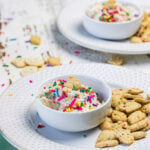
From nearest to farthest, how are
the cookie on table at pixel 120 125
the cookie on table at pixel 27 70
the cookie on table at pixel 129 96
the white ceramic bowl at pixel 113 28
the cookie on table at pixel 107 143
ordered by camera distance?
the cookie on table at pixel 107 143 → the cookie on table at pixel 120 125 → the cookie on table at pixel 129 96 → the cookie on table at pixel 27 70 → the white ceramic bowl at pixel 113 28

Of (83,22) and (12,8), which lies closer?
(83,22)

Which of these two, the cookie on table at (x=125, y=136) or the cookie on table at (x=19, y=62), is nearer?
the cookie on table at (x=125, y=136)

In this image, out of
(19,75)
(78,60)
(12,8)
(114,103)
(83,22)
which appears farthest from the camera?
(12,8)

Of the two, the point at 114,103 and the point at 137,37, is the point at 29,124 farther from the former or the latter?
the point at 137,37

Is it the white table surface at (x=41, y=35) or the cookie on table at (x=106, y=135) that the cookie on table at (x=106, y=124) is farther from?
the white table surface at (x=41, y=35)

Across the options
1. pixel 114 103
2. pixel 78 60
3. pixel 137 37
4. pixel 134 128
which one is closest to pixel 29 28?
pixel 78 60

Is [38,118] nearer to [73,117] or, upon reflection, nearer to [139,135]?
[73,117]

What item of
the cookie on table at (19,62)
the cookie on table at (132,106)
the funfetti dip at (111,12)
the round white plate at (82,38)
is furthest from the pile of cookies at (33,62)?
the cookie on table at (132,106)

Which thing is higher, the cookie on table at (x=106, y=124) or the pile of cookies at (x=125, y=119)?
the pile of cookies at (x=125, y=119)
